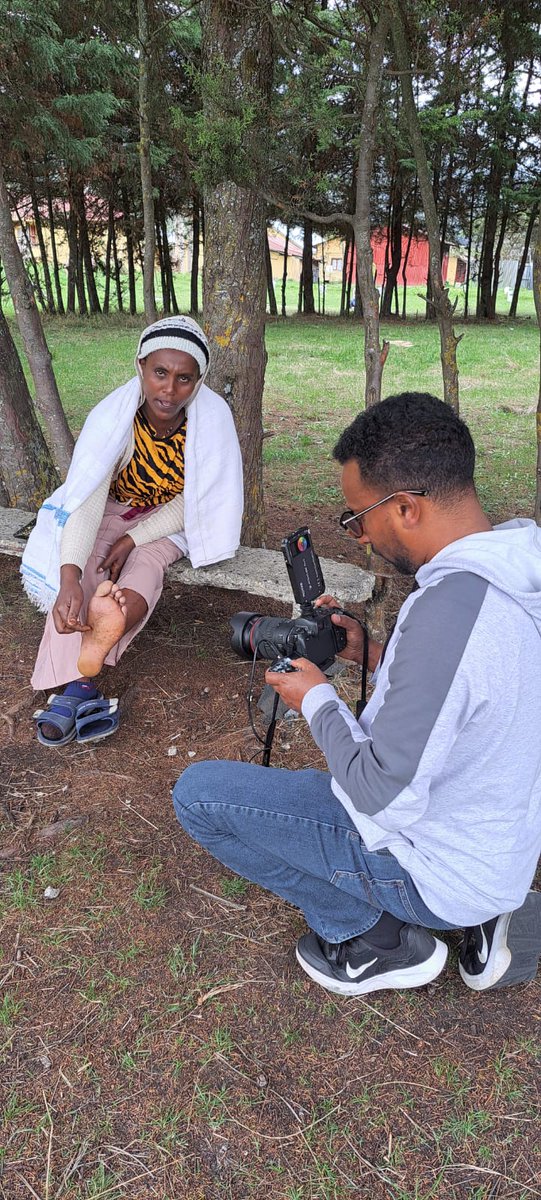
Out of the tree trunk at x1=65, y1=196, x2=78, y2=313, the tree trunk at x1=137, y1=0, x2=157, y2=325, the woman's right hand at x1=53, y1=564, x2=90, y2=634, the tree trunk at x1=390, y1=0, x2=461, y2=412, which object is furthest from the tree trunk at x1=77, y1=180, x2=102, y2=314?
the woman's right hand at x1=53, y1=564, x2=90, y2=634

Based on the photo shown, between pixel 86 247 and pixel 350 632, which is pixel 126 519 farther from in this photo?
pixel 86 247

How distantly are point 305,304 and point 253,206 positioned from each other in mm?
21001

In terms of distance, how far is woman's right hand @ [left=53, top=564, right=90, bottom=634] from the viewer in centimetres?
285

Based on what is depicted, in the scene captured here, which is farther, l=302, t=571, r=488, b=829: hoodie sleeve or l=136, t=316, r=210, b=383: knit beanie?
l=136, t=316, r=210, b=383: knit beanie

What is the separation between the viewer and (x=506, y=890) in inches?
65.9

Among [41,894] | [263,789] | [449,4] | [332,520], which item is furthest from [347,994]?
[449,4]

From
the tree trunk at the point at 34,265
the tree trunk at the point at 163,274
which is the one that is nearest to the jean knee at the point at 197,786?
the tree trunk at the point at 34,265

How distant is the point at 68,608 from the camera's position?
2.86m

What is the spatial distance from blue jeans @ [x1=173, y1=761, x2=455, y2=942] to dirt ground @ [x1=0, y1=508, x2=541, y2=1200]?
0.28 meters

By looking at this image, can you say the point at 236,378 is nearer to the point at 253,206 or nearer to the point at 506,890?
the point at 253,206

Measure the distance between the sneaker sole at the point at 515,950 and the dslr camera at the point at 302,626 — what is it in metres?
0.79

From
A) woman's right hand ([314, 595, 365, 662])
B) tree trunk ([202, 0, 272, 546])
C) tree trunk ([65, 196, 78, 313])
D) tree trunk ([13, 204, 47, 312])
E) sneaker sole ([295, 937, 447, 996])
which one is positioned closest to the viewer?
sneaker sole ([295, 937, 447, 996])

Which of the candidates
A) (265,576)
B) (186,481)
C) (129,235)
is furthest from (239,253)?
(129,235)

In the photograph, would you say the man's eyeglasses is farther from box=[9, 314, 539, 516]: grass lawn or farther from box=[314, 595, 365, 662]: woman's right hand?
box=[9, 314, 539, 516]: grass lawn
